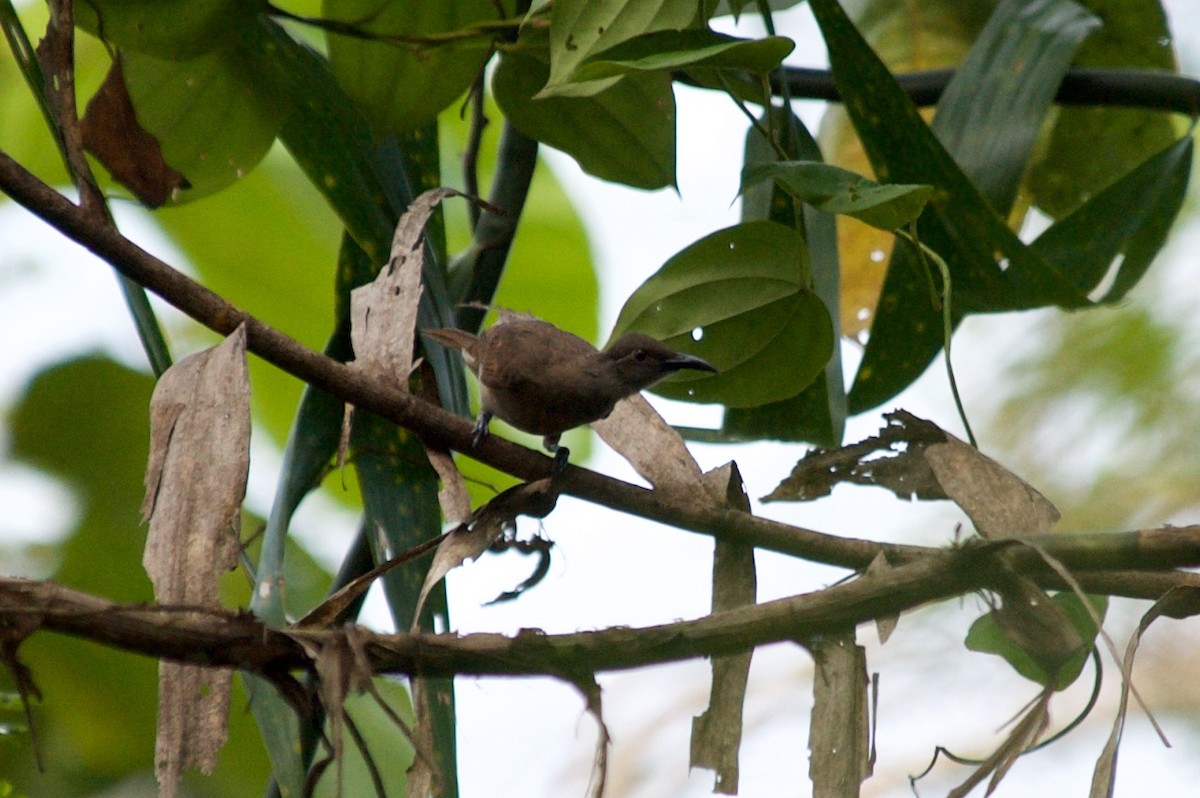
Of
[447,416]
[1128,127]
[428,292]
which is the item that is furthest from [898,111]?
[1128,127]

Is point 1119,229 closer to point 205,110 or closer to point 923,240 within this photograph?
point 923,240

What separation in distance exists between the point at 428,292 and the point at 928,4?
5.85ft

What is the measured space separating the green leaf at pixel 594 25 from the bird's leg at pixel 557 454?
45 cm

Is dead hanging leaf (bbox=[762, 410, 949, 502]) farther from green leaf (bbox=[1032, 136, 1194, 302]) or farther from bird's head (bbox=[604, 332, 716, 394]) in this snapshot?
green leaf (bbox=[1032, 136, 1194, 302])

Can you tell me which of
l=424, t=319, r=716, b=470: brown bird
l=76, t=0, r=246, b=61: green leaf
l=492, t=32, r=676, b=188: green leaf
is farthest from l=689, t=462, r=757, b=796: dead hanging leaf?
l=76, t=0, r=246, b=61: green leaf

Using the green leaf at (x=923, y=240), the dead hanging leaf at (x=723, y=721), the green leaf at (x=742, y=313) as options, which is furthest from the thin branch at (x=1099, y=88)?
the dead hanging leaf at (x=723, y=721)

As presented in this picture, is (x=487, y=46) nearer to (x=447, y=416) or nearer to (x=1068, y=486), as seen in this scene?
(x=447, y=416)

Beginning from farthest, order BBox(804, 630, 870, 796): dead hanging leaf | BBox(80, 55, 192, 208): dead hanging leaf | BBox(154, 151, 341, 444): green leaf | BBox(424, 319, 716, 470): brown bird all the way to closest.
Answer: BBox(154, 151, 341, 444): green leaf
BBox(424, 319, 716, 470): brown bird
BBox(80, 55, 192, 208): dead hanging leaf
BBox(804, 630, 870, 796): dead hanging leaf

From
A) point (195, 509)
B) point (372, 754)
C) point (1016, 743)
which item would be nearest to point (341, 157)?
point (195, 509)

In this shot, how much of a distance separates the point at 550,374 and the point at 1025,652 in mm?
1164

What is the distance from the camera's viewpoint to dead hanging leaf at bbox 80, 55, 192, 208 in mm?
1821

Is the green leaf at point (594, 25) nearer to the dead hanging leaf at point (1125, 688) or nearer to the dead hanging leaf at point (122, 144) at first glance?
the dead hanging leaf at point (122, 144)

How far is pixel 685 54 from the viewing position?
4.51 ft

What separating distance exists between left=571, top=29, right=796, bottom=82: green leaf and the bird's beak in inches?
15.9
